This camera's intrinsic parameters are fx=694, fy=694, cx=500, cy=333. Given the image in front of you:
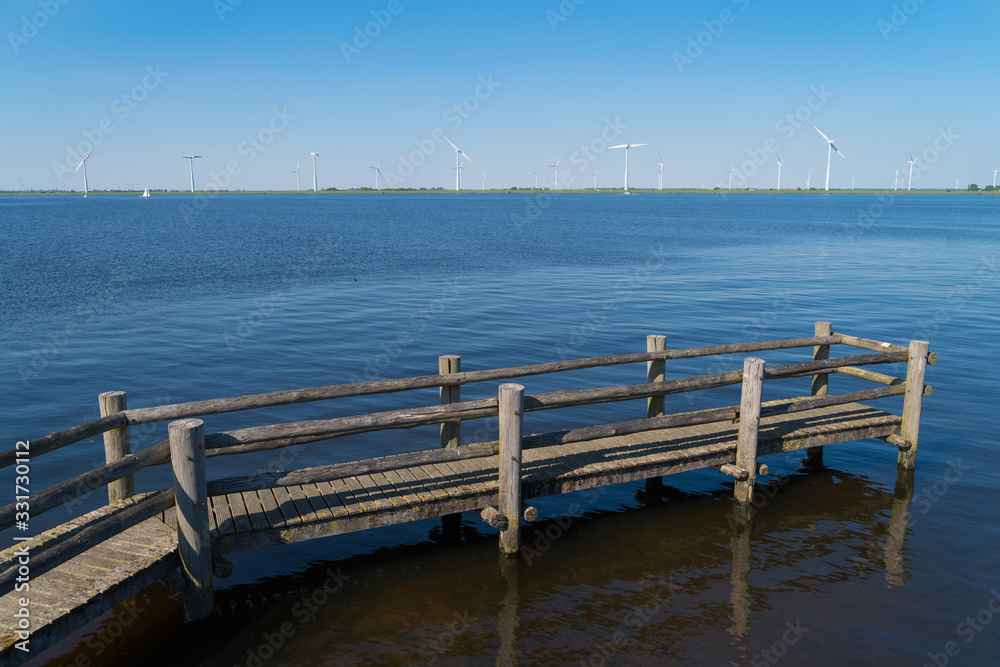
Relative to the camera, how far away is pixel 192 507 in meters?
7.16

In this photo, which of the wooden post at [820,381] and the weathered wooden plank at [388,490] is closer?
the weathered wooden plank at [388,490]

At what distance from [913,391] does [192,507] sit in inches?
445

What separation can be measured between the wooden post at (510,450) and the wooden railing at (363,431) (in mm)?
13

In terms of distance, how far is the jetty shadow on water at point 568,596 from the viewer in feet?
25.4

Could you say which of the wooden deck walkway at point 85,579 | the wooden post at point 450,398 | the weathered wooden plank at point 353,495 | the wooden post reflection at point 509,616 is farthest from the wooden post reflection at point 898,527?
the wooden deck walkway at point 85,579

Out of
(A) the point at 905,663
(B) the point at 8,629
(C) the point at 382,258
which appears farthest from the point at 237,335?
(C) the point at 382,258

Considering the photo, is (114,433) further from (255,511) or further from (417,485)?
(417,485)

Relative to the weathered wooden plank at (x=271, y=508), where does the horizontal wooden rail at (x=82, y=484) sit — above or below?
above

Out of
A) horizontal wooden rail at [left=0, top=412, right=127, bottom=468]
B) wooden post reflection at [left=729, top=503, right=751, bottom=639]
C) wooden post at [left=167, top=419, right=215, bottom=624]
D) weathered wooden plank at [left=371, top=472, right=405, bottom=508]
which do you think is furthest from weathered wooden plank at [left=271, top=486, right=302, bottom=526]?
wooden post reflection at [left=729, top=503, right=751, bottom=639]

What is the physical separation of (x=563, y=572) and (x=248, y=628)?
4016 millimetres

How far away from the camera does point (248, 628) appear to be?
26.6 ft

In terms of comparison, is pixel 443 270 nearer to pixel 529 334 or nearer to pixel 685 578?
pixel 529 334

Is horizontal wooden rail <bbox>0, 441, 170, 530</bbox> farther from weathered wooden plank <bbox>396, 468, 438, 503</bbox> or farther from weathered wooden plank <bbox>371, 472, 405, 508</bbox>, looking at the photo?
weathered wooden plank <bbox>396, 468, 438, 503</bbox>

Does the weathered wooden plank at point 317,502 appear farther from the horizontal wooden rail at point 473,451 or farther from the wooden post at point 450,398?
the wooden post at point 450,398
